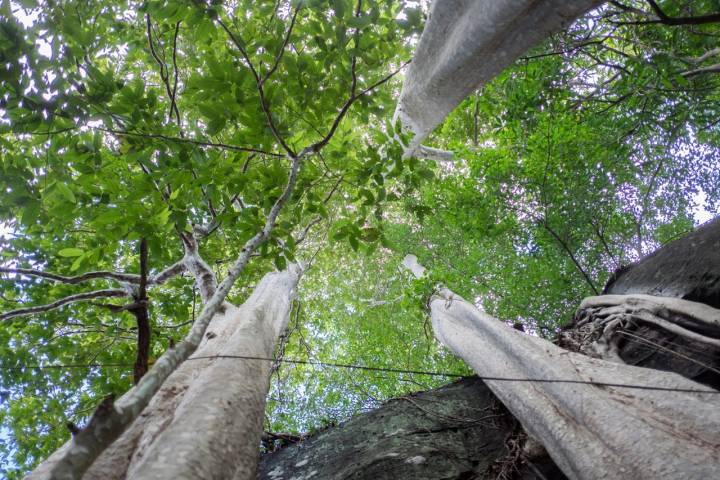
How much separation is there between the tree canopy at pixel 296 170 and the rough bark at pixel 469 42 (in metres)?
0.27

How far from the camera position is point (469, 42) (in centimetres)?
188

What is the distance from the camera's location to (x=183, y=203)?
226 centimetres

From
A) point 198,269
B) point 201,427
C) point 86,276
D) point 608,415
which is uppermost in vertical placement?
point 86,276

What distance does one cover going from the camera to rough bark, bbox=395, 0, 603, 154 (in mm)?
1692

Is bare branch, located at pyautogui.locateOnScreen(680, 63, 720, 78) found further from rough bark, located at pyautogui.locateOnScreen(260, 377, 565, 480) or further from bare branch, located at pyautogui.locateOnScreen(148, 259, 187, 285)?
bare branch, located at pyautogui.locateOnScreen(148, 259, 187, 285)

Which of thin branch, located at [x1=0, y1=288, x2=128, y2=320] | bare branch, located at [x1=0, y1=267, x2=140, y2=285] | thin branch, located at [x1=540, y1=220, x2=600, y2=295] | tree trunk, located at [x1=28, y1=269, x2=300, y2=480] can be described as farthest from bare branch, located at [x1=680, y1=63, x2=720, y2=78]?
thin branch, located at [x1=0, y1=288, x2=128, y2=320]

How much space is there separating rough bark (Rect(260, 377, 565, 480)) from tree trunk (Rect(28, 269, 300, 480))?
1.05 m

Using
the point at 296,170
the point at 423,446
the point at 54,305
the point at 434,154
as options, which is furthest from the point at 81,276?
the point at 434,154

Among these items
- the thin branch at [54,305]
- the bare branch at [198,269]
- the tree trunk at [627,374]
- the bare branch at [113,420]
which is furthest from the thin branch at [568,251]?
the thin branch at [54,305]

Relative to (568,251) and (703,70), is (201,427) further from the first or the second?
(703,70)

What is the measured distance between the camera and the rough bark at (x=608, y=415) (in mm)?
1541

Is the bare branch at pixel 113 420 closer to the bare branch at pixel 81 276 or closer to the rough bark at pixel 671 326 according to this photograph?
the bare branch at pixel 81 276

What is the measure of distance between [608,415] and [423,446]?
1.25m

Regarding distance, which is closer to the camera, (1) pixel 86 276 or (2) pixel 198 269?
(1) pixel 86 276
